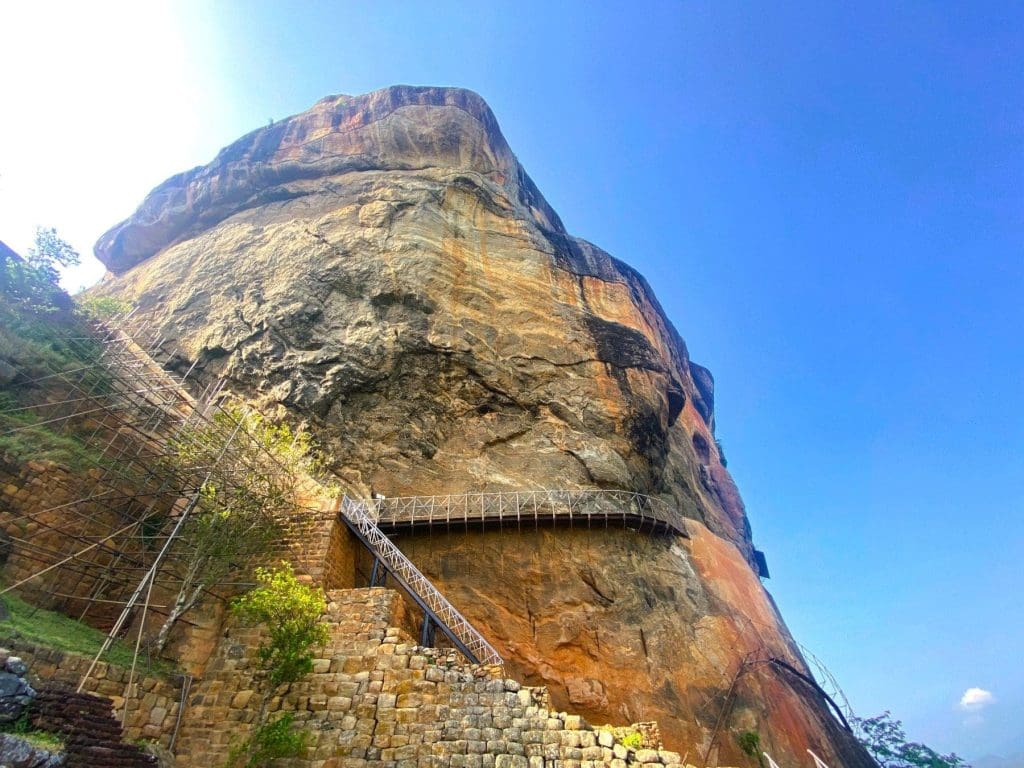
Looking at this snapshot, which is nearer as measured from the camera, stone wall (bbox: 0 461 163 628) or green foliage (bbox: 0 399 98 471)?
stone wall (bbox: 0 461 163 628)

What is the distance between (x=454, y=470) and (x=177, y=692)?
10752 millimetres

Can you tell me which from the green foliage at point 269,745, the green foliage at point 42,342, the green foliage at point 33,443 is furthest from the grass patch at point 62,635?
the green foliage at point 42,342

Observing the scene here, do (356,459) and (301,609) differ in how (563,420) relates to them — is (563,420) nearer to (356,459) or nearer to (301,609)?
(356,459)

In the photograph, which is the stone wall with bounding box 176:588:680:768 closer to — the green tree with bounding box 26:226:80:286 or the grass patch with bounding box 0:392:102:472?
the grass patch with bounding box 0:392:102:472

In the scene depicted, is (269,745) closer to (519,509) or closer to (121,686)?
(121,686)

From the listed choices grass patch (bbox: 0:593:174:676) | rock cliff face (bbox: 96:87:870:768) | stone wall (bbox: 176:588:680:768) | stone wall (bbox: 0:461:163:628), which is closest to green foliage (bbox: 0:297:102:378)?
stone wall (bbox: 0:461:163:628)

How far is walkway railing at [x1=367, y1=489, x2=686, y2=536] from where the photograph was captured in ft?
59.4

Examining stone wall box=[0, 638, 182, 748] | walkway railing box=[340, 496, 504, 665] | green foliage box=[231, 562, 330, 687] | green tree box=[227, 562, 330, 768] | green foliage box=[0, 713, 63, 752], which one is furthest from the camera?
walkway railing box=[340, 496, 504, 665]

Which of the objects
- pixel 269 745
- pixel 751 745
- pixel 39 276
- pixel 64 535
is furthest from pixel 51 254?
pixel 751 745

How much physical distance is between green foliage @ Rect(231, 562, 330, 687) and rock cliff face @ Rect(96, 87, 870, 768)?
21.4 feet

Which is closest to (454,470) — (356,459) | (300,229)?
(356,459)

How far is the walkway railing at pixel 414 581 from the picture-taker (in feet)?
44.3

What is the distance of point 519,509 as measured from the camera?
60.9 feet

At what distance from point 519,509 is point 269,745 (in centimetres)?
1021
